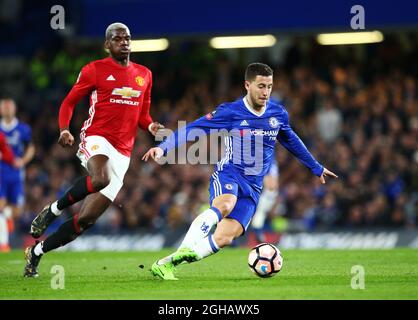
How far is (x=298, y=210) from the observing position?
17.8 m

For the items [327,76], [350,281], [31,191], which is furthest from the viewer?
[31,191]

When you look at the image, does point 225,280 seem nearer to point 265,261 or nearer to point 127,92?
point 265,261

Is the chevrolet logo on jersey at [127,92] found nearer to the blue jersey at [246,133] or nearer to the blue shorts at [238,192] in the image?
the blue jersey at [246,133]

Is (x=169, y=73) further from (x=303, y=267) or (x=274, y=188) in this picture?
(x=303, y=267)

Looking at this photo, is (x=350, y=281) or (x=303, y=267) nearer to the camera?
(x=350, y=281)

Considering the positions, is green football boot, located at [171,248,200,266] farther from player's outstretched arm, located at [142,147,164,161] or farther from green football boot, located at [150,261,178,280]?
player's outstretched arm, located at [142,147,164,161]

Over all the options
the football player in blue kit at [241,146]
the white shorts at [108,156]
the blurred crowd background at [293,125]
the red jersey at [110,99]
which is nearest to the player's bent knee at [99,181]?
the white shorts at [108,156]

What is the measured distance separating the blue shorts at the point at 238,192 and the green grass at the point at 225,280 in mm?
629

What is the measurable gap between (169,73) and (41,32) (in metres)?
4.19

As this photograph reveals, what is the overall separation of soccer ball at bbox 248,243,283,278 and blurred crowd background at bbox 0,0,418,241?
802 centimetres

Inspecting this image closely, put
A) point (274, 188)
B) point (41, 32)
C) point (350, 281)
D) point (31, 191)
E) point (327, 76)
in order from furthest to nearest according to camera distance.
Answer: point (41, 32)
point (31, 191)
point (327, 76)
point (274, 188)
point (350, 281)

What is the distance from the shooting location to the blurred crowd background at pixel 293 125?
17484 millimetres

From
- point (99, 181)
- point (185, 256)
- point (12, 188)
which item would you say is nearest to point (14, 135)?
point (12, 188)
